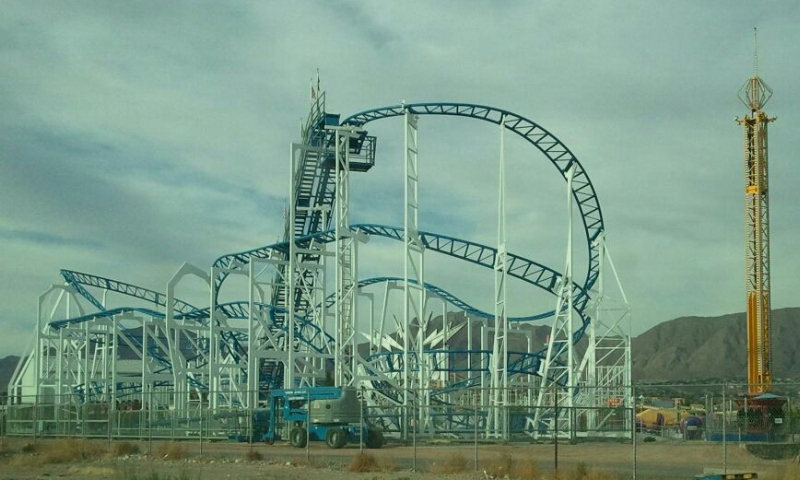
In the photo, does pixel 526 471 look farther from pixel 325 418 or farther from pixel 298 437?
pixel 298 437

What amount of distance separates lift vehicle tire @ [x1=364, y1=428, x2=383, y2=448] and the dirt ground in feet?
1.60

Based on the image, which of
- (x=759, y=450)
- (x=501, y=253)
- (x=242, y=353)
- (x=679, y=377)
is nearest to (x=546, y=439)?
(x=501, y=253)

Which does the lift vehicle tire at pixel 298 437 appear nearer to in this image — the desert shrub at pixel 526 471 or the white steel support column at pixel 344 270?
the white steel support column at pixel 344 270

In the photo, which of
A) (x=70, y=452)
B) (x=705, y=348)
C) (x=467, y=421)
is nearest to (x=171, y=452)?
(x=70, y=452)

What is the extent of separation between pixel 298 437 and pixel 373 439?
266 centimetres

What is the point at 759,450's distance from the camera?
985 inches

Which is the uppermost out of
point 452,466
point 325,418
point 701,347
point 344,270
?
point 344,270

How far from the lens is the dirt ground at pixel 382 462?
19000 millimetres

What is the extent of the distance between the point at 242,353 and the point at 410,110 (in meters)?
19.6

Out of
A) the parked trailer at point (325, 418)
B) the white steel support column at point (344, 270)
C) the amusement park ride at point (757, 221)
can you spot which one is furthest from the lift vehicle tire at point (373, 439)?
the amusement park ride at point (757, 221)

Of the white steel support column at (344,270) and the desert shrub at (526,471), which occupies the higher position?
the white steel support column at (344,270)

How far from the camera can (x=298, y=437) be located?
30.5 metres

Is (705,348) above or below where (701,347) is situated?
below

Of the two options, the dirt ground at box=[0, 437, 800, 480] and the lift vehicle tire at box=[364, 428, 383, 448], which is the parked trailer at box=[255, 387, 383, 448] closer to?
the lift vehicle tire at box=[364, 428, 383, 448]
